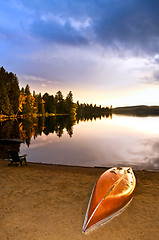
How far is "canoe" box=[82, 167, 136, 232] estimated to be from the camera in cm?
540

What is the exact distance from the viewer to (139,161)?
1747 centimetres

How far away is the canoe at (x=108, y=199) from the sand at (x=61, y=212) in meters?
0.22

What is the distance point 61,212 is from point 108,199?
1901mm

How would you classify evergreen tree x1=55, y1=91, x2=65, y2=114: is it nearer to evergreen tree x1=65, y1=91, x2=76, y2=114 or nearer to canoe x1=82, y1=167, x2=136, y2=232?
evergreen tree x1=65, y1=91, x2=76, y2=114

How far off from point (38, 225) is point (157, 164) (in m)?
14.6

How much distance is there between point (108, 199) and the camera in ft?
19.8

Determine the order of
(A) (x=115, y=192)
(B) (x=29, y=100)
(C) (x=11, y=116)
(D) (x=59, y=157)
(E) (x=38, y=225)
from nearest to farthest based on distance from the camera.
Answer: (E) (x=38, y=225)
(A) (x=115, y=192)
(D) (x=59, y=157)
(C) (x=11, y=116)
(B) (x=29, y=100)

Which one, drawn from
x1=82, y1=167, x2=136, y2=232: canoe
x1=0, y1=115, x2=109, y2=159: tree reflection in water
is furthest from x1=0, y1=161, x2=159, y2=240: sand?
x1=0, y1=115, x2=109, y2=159: tree reflection in water

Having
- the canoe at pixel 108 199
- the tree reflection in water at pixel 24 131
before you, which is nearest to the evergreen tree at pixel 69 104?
the tree reflection in water at pixel 24 131

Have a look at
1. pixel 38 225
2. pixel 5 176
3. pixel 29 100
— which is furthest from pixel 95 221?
pixel 29 100

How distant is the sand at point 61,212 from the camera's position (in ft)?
16.0

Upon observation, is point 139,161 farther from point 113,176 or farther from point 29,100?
point 29,100

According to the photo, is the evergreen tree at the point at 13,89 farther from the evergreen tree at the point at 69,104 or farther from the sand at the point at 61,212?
the sand at the point at 61,212

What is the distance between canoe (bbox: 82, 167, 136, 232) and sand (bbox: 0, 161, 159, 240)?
217mm
